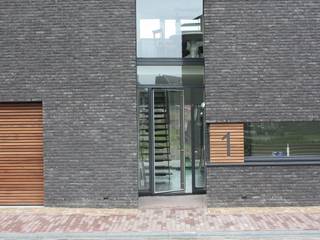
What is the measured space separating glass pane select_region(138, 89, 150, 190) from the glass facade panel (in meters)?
2.43

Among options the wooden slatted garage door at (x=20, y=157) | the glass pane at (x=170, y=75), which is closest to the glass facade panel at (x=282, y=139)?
the glass pane at (x=170, y=75)

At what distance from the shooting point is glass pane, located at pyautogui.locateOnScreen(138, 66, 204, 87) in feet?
41.7

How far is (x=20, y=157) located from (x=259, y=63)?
5.64 m

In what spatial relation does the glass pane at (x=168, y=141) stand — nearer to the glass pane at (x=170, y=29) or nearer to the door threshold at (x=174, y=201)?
the door threshold at (x=174, y=201)

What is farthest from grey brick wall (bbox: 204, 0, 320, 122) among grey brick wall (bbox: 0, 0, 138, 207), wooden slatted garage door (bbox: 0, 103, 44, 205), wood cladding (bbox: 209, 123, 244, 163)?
wooden slatted garage door (bbox: 0, 103, 44, 205)

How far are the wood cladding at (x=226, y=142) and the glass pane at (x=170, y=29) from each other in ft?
6.67

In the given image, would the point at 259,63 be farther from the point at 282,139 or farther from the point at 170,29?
the point at 170,29

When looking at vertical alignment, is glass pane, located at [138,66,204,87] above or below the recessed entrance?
above

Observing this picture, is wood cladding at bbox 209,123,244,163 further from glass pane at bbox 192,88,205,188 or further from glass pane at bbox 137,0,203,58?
glass pane at bbox 137,0,203,58

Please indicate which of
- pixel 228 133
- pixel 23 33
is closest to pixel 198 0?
pixel 228 133

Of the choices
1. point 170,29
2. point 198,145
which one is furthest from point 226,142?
point 170,29

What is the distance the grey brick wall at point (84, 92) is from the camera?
38.5ft

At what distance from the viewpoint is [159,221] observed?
34.1 feet

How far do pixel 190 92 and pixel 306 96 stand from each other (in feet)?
9.04
